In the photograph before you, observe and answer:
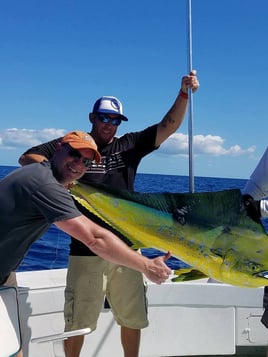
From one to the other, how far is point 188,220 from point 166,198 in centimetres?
12

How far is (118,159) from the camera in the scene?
2.57 m

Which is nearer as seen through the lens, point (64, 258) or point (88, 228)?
point (88, 228)

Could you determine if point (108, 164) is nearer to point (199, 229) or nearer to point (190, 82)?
point (190, 82)

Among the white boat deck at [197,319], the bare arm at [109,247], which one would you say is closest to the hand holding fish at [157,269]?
the bare arm at [109,247]

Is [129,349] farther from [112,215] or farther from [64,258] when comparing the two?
[64,258]

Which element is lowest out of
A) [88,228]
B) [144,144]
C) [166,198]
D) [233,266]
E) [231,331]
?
[231,331]

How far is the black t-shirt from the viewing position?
2.51 m

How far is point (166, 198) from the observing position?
5.98 ft

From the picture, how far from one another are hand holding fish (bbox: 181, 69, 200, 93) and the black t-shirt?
28cm

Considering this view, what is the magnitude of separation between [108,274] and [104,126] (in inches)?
32.2

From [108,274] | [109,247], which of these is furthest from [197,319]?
[109,247]

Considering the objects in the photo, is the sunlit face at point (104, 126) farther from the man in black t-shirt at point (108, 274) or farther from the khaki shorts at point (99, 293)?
the khaki shorts at point (99, 293)

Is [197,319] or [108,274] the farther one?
[197,319]

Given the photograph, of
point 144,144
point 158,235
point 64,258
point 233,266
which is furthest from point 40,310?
point 64,258
